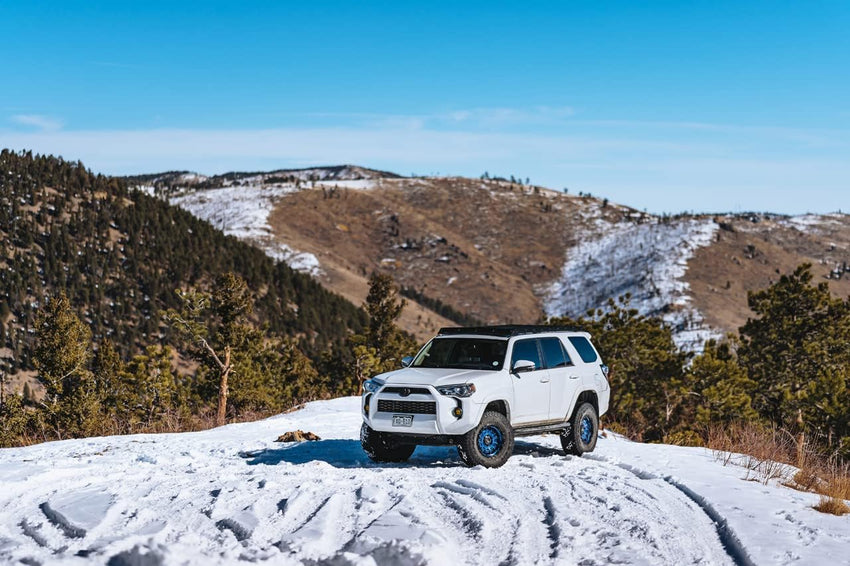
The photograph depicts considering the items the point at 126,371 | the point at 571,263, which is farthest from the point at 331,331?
the point at 571,263

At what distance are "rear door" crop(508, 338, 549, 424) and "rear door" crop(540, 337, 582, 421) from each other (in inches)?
5.3

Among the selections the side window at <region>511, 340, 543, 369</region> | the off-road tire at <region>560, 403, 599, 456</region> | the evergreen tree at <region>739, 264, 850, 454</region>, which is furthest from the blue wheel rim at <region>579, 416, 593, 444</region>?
the evergreen tree at <region>739, 264, 850, 454</region>

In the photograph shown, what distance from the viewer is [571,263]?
650ft

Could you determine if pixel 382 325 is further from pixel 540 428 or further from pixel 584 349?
pixel 540 428

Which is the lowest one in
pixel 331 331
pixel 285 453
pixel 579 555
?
pixel 331 331

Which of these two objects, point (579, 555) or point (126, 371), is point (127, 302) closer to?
point (126, 371)

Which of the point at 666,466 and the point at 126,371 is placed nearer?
the point at 666,466

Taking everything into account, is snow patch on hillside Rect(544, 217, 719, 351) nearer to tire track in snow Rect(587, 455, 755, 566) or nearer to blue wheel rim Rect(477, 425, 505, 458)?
tire track in snow Rect(587, 455, 755, 566)

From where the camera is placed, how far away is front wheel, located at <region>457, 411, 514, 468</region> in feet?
32.1

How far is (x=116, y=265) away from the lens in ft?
380

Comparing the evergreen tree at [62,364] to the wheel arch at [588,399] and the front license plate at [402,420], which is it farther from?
the wheel arch at [588,399]

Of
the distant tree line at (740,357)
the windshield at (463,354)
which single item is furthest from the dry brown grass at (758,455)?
the distant tree line at (740,357)

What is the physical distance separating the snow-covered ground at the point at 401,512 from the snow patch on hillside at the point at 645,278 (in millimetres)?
129375

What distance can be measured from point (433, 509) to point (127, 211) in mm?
135976
